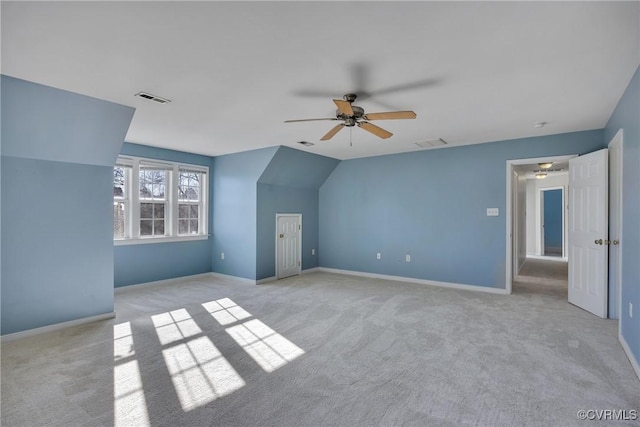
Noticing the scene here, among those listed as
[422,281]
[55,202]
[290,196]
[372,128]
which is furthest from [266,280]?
[372,128]

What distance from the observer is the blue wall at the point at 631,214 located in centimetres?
268

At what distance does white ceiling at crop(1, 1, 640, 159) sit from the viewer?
77.4 inches

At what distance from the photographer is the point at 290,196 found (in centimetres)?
680

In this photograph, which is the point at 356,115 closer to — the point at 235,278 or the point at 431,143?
the point at 431,143

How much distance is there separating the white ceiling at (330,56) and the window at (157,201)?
184 cm

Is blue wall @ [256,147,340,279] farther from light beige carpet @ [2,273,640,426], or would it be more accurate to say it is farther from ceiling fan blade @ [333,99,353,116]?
ceiling fan blade @ [333,99,353,116]

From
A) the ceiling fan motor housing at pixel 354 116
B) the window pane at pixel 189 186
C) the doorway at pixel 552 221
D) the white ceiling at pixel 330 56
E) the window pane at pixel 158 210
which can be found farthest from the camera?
the doorway at pixel 552 221

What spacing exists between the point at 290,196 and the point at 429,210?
279 cm

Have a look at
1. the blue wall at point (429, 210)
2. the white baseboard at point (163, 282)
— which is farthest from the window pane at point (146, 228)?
the blue wall at point (429, 210)

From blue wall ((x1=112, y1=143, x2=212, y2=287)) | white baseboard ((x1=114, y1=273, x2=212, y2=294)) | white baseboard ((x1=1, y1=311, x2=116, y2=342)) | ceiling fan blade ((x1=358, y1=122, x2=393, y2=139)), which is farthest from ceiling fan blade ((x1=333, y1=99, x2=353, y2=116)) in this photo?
white baseboard ((x1=114, y1=273, x2=212, y2=294))

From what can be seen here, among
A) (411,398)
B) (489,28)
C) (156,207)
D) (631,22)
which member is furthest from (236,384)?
(156,207)

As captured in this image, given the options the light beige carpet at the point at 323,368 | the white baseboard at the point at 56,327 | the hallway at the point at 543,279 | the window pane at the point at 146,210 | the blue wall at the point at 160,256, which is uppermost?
the window pane at the point at 146,210

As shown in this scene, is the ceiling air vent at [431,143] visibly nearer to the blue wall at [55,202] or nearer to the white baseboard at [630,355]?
the white baseboard at [630,355]

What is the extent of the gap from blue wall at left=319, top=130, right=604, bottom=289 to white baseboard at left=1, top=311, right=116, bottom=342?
443 cm
